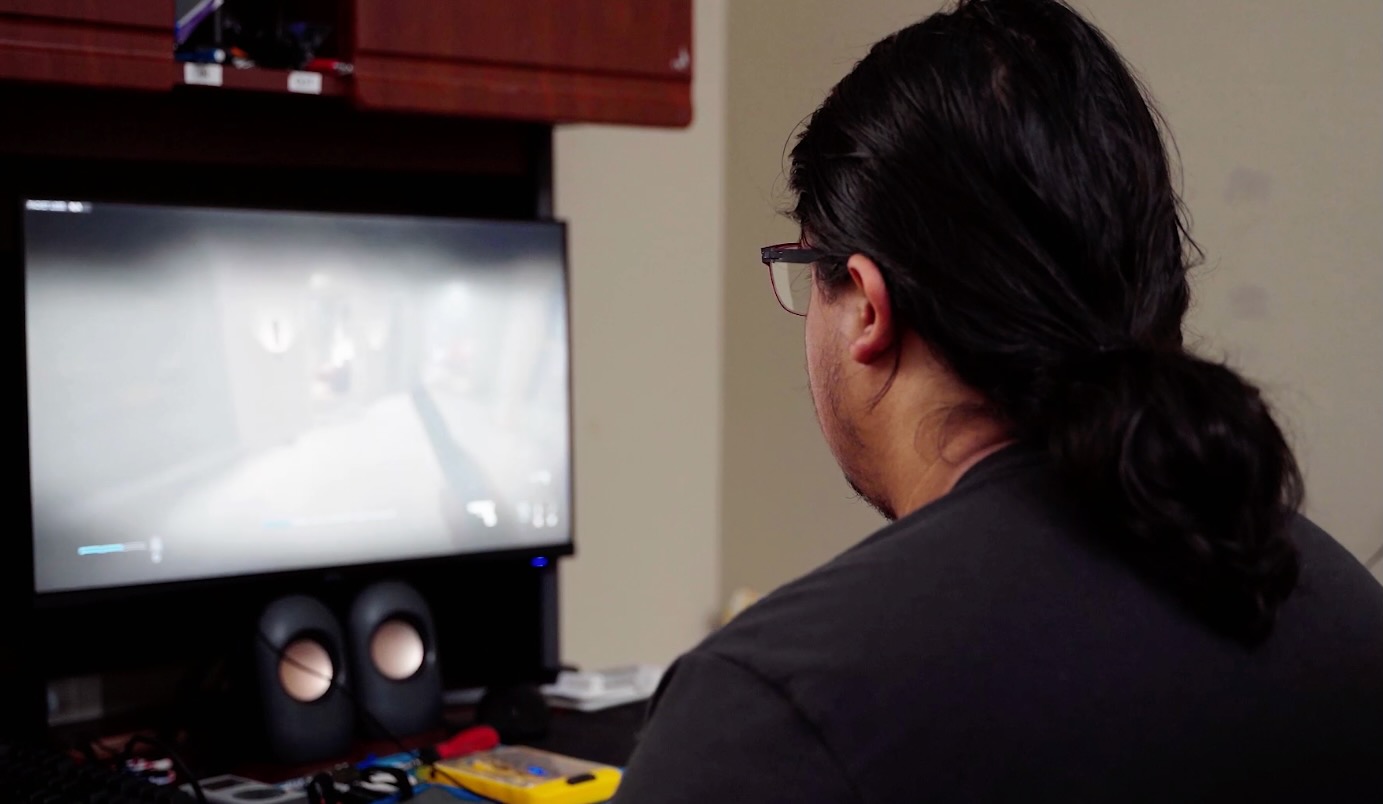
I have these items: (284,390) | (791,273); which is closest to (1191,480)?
(791,273)

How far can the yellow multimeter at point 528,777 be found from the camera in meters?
1.28

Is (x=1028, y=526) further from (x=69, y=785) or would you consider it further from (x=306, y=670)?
(x=306, y=670)

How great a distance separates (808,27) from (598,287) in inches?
20.7

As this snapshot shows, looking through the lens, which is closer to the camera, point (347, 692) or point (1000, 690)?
point (1000, 690)

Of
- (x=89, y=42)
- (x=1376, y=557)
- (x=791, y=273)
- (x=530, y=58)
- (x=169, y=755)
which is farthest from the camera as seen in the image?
(x=1376, y=557)

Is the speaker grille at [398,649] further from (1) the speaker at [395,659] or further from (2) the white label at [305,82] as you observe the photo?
(2) the white label at [305,82]

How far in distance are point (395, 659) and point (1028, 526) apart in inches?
38.9

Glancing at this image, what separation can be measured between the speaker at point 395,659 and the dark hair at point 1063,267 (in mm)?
826

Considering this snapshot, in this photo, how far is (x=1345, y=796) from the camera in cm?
72

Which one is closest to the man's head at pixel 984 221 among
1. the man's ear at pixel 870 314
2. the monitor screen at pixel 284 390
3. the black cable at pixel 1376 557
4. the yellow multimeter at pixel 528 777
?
the man's ear at pixel 870 314

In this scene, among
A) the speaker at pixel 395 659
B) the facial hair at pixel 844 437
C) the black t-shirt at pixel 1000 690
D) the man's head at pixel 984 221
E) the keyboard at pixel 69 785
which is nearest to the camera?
the black t-shirt at pixel 1000 690

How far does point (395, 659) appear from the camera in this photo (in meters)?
1.54

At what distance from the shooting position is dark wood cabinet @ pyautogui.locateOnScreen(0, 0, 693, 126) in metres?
1.28

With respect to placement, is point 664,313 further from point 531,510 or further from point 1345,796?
point 1345,796
